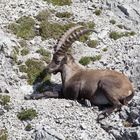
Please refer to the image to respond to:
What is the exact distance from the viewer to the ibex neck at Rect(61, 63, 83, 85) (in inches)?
844

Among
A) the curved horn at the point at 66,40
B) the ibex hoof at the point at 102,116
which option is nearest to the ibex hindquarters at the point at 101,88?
the ibex hoof at the point at 102,116

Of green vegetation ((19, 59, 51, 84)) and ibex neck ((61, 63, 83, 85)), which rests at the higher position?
ibex neck ((61, 63, 83, 85))

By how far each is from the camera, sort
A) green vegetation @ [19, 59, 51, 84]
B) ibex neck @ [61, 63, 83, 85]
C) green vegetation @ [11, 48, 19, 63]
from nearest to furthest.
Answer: ibex neck @ [61, 63, 83, 85] → green vegetation @ [19, 59, 51, 84] → green vegetation @ [11, 48, 19, 63]

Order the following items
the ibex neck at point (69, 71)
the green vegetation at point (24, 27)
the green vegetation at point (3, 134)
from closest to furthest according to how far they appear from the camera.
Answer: the green vegetation at point (3, 134)
the ibex neck at point (69, 71)
the green vegetation at point (24, 27)

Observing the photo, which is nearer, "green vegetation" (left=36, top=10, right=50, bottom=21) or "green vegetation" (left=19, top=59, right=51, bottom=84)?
"green vegetation" (left=19, top=59, right=51, bottom=84)

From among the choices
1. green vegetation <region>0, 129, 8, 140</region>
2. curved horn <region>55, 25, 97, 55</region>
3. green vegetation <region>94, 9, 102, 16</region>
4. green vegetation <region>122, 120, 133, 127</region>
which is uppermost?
curved horn <region>55, 25, 97, 55</region>

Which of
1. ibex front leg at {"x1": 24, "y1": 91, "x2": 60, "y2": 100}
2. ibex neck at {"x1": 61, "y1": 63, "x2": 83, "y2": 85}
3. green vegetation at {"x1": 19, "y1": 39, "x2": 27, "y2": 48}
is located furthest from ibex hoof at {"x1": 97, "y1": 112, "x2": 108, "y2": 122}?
green vegetation at {"x1": 19, "y1": 39, "x2": 27, "y2": 48}

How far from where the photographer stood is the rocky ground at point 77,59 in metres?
18.4

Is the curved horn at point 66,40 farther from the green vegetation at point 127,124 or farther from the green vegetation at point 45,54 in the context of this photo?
the green vegetation at point 127,124

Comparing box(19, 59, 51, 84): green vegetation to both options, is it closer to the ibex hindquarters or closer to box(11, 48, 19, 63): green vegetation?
box(11, 48, 19, 63): green vegetation

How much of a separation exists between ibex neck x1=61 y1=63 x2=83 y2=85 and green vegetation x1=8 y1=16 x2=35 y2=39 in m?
3.30

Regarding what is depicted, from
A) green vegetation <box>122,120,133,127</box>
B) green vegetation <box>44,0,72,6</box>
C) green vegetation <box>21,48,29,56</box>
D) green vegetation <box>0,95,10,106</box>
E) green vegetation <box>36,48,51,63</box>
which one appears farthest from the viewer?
green vegetation <box>44,0,72,6</box>

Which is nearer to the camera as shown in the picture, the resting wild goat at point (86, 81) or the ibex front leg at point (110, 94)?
the ibex front leg at point (110, 94)

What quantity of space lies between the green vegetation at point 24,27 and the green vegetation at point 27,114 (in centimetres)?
563
